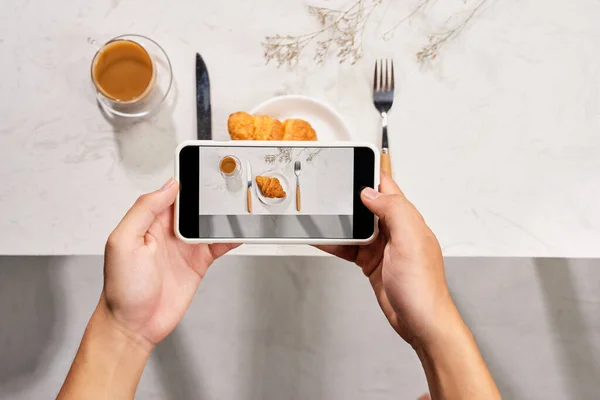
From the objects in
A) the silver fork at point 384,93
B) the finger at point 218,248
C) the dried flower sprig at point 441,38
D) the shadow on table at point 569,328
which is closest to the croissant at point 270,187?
the finger at point 218,248

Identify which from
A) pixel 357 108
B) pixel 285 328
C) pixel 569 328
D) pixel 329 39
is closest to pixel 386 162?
pixel 357 108

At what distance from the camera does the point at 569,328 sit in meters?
0.72

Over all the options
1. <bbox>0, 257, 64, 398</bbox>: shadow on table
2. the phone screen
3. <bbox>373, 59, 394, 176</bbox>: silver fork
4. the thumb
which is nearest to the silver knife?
the phone screen

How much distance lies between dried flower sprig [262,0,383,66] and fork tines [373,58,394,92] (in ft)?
0.11

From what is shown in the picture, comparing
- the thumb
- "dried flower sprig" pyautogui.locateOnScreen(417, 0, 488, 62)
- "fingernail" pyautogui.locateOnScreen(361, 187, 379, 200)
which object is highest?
"dried flower sprig" pyautogui.locateOnScreen(417, 0, 488, 62)

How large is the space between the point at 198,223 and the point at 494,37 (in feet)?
1.62

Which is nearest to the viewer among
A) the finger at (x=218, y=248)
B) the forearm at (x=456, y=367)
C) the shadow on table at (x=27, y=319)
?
the forearm at (x=456, y=367)

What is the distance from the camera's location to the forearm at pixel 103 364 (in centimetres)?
49

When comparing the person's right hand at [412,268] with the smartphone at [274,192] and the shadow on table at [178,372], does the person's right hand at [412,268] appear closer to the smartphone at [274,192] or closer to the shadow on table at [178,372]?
the smartphone at [274,192]

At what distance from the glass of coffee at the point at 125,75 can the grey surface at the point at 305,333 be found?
259 millimetres

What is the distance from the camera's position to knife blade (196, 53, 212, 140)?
2.14 feet

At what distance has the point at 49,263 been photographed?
2.27 ft

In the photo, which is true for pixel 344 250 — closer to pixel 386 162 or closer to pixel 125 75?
pixel 386 162

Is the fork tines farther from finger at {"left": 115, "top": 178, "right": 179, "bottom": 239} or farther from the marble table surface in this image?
finger at {"left": 115, "top": 178, "right": 179, "bottom": 239}
